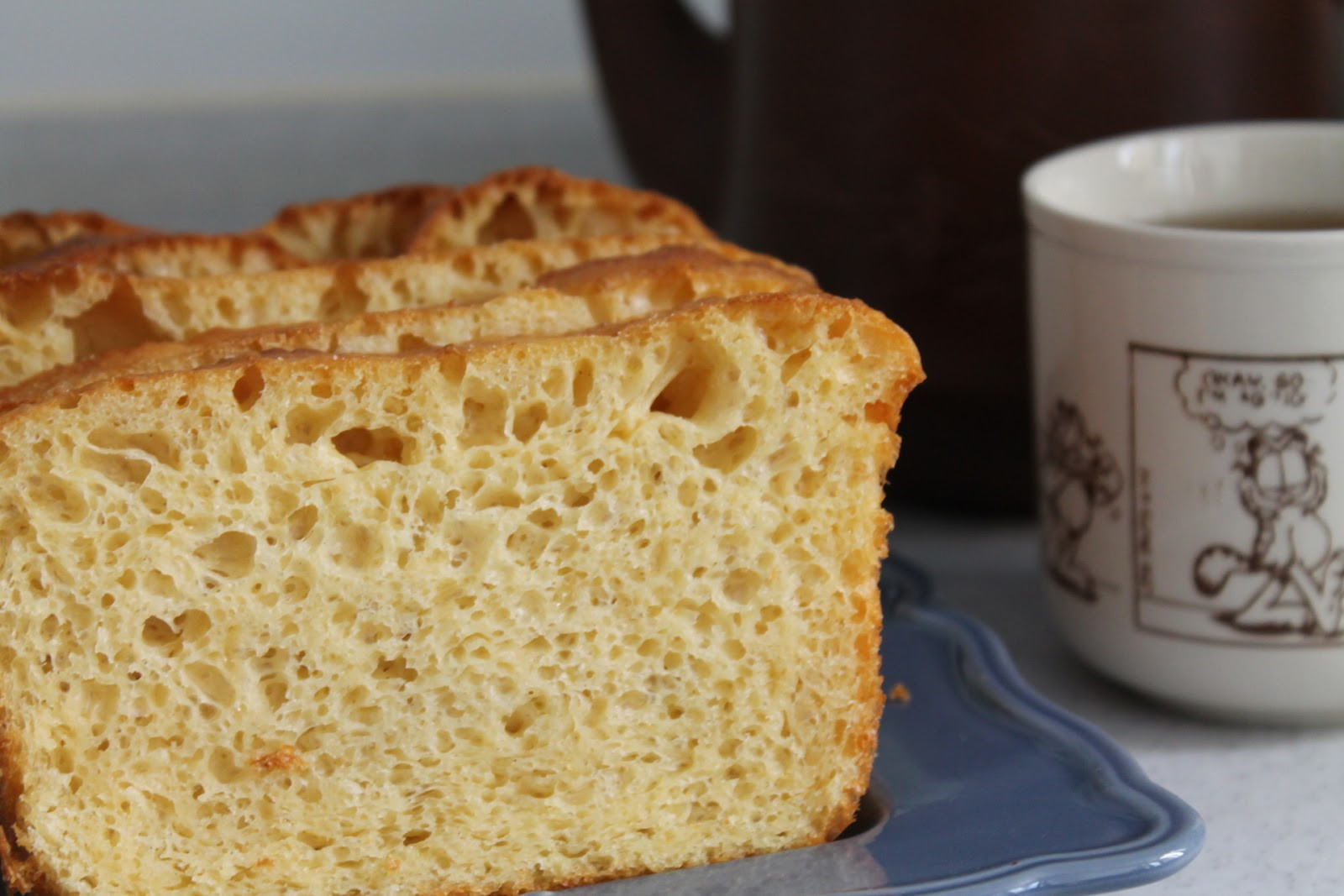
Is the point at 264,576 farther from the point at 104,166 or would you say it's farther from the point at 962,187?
the point at 104,166

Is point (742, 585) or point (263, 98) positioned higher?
point (263, 98)

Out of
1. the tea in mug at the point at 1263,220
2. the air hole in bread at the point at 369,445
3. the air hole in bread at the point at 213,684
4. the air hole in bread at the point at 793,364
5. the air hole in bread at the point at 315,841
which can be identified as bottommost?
the air hole in bread at the point at 315,841

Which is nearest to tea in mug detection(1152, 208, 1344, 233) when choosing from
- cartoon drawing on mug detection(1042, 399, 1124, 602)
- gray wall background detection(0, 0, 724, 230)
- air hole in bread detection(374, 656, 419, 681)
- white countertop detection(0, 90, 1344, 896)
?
cartoon drawing on mug detection(1042, 399, 1124, 602)

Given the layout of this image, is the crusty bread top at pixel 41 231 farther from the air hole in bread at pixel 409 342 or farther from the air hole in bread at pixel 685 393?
the air hole in bread at pixel 685 393

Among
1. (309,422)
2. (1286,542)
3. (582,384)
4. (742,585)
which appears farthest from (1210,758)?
(309,422)

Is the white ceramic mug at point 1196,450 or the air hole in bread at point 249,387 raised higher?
the air hole in bread at point 249,387

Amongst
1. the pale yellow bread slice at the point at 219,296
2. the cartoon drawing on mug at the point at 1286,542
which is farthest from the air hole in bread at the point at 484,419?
the cartoon drawing on mug at the point at 1286,542

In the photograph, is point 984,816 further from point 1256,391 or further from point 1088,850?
point 1256,391
